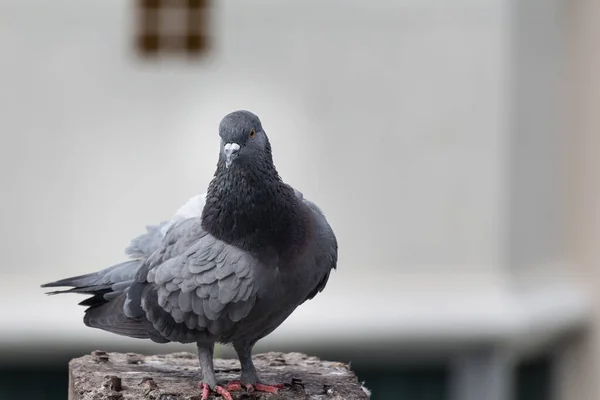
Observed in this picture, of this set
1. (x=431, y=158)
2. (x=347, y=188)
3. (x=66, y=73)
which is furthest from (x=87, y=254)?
(x=431, y=158)

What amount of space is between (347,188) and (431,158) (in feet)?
3.61

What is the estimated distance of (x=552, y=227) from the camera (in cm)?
1548

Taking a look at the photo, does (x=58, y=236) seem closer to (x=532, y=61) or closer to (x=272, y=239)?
(x=532, y=61)

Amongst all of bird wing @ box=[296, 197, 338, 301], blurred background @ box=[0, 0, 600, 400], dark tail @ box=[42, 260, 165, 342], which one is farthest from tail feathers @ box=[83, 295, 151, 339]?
blurred background @ box=[0, 0, 600, 400]

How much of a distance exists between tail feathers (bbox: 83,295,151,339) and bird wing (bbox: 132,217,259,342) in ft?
0.28

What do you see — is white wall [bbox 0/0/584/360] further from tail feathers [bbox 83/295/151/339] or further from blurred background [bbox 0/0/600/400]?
tail feathers [bbox 83/295/151/339]

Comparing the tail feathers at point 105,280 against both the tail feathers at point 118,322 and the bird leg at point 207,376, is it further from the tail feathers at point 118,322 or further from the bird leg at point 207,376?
the bird leg at point 207,376

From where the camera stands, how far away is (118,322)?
17.3 ft

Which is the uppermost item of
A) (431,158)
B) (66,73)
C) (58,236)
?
(66,73)

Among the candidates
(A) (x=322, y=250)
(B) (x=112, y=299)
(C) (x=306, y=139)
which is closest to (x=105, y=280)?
(B) (x=112, y=299)

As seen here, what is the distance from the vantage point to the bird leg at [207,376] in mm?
5106

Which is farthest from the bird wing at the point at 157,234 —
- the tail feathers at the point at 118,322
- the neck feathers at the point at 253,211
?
the neck feathers at the point at 253,211

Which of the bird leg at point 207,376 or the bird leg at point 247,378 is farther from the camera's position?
the bird leg at point 247,378

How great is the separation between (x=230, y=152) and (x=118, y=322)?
3.58ft
